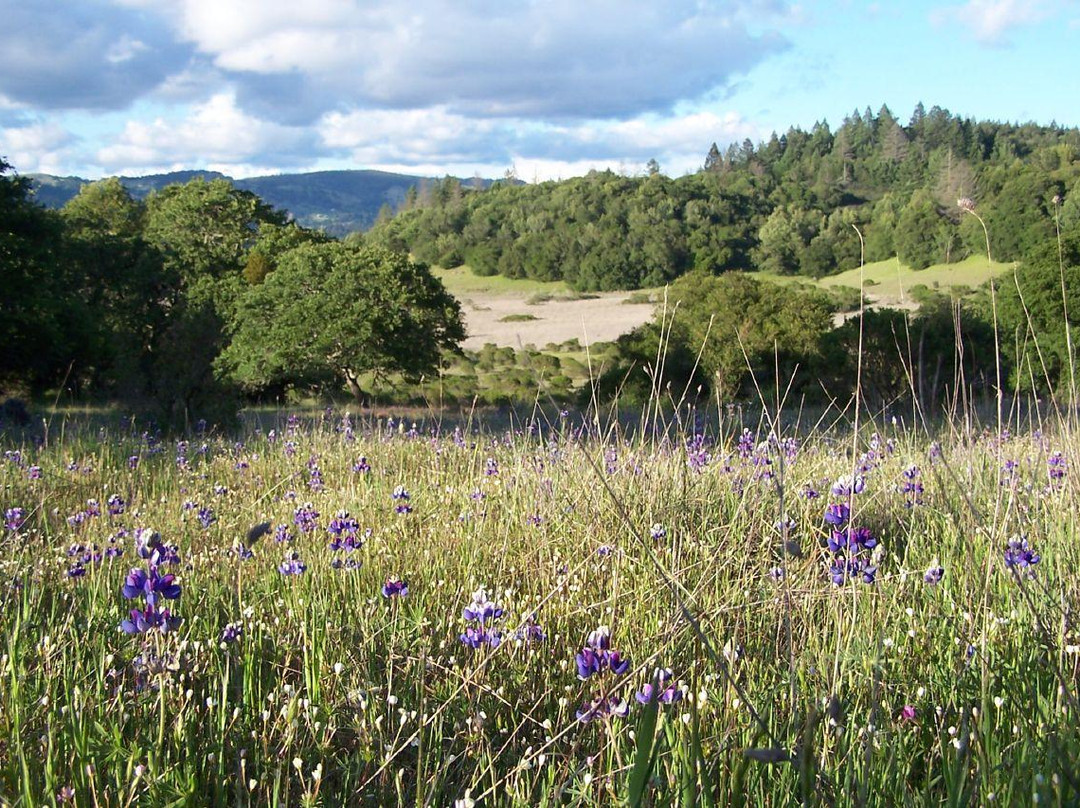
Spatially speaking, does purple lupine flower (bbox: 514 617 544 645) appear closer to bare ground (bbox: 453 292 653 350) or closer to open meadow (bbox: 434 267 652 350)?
open meadow (bbox: 434 267 652 350)

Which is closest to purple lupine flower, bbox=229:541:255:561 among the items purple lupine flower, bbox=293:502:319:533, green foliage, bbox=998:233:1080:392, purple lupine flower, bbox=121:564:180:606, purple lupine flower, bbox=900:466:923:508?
purple lupine flower, bbox=293:502:319:533

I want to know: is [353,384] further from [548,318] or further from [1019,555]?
[548,318]

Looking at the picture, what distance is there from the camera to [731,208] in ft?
182

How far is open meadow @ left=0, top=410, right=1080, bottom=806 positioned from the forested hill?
37202mm

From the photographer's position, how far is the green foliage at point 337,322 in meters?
19.5

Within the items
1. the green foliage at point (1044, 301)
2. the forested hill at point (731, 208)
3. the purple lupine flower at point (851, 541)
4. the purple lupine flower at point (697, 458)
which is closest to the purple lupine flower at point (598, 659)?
the purple lupine flower at point (851, 541)

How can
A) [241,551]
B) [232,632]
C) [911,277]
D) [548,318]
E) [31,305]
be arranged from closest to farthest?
[232,632]
[241,551]
[31,305]
[911,277]
[548,318]

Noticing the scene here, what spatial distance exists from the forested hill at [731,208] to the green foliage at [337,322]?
2433 centimetres

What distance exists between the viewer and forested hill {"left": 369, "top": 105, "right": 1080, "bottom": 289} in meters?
48.0

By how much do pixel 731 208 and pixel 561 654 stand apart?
55.8 metres

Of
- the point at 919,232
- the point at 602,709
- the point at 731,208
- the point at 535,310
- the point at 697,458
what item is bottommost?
the point at 602,709

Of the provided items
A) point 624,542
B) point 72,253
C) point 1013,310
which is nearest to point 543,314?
point 72,253

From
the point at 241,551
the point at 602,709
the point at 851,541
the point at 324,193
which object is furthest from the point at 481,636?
the point at 324,193

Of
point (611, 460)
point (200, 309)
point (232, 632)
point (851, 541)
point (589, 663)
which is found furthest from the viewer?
point (200, 309)
